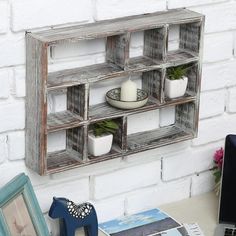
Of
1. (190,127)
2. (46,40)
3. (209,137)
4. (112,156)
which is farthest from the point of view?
(209,137)

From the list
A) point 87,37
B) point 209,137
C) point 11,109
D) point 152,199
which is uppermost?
point 87,37

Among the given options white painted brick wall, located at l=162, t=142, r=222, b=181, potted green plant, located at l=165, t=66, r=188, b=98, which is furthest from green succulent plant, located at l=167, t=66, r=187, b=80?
white painted brick wall, located at l=162, t=142, r=222, b=181

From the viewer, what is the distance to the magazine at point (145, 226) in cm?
178

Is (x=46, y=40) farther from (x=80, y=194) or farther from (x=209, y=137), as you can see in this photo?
(x=209, y=137)

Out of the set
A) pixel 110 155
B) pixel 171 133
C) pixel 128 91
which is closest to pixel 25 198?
pixel 110 155

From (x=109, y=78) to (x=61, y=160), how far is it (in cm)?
21

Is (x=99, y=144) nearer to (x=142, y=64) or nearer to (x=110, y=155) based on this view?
(x=110, y=155)

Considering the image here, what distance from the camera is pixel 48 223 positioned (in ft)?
5.75

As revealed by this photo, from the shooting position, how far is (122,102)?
1.68 m

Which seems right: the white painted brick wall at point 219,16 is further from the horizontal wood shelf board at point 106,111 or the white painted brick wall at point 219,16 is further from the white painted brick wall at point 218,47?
the horizontal wood shelf board at point 106,111

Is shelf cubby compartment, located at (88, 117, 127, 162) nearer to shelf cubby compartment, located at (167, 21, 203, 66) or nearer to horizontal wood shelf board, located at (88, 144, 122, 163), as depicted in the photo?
horizontal wood shelf board, located at (88, 144, 122, 163)

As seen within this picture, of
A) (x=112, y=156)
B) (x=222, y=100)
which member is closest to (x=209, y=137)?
(x=222, y=100)

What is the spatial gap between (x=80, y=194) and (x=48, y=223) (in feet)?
0.32

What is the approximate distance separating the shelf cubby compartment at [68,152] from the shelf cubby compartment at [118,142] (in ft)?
0.11
